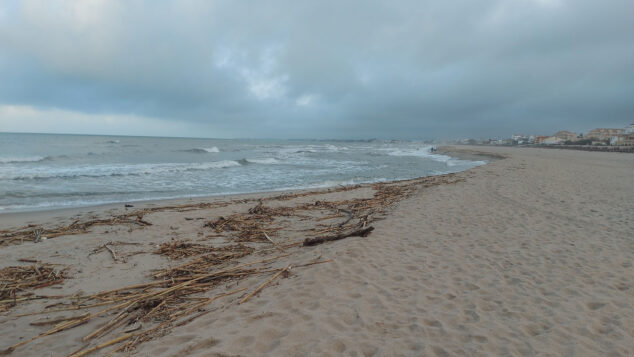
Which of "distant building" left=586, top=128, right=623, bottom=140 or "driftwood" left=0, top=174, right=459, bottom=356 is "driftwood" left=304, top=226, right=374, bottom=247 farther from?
"distant building" left=586, top=128, right=623, bottom=140

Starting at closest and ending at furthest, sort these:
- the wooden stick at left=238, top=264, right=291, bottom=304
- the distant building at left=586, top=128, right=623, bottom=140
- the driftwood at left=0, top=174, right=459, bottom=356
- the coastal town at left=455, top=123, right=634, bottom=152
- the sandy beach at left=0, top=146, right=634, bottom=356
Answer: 1. the sandy beach at left=0, top=146, right=634, bottom=356
2. the driftwood at left=0, top=174, right=459, bottom=356
3. the wooden stick at left=238, top=264, right=291, bottom=304
4. the coastal town at left=455, top=123, right=634, bottom=152
5. the distant building at left=586, top=128, right=623, bottom=140

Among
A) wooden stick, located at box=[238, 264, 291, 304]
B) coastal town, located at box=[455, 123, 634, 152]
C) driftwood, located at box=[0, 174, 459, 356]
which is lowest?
driftwood, located at box=[0, 174, 459, 356]

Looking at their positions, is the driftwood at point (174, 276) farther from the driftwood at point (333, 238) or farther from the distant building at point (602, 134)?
the distant building at point (602, 134)

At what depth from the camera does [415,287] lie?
3.51 m

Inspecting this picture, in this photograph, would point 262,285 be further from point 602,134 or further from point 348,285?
point 602,134

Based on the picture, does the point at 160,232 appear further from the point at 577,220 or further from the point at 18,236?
the point at 577,220

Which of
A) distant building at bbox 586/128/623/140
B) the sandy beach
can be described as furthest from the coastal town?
the sandy beach

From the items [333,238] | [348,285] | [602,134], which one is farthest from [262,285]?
[602,134]

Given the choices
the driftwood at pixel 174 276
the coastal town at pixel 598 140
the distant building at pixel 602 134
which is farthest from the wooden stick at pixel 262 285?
the distant building at pixel 602 134

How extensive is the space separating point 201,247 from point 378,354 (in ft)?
13.3

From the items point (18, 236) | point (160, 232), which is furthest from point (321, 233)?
point (18, 236)

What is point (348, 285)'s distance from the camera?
140 inches

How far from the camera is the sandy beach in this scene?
2.51 m

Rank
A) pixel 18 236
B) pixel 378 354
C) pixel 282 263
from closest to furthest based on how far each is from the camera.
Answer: pixel 378 354
pixel 282 263
pixel 18 236
